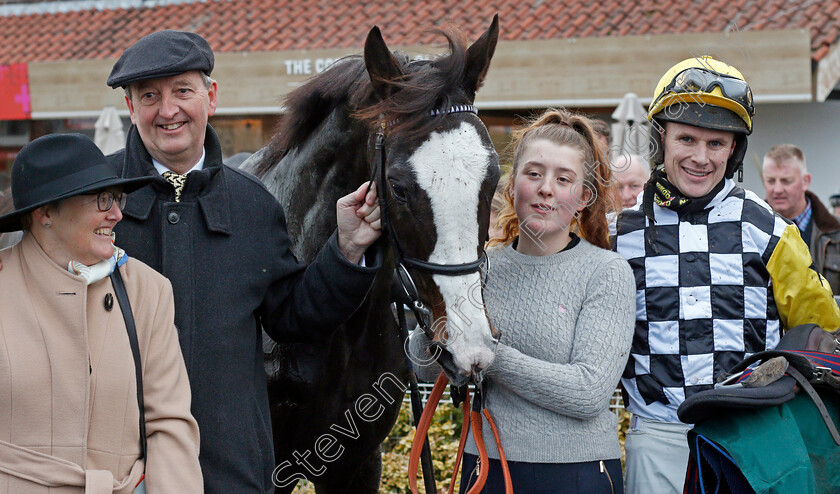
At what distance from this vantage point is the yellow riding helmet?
8.09 ft

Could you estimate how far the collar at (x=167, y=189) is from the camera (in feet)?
7.22

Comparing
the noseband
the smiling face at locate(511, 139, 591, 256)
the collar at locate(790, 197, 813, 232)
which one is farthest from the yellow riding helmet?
the collar at locate(790, 197, 813, 232)

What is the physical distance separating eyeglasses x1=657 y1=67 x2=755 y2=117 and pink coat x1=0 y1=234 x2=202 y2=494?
5.49 ft

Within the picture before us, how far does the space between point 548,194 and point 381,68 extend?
616 millimetres

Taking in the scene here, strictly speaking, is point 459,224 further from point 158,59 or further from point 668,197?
point 158,59

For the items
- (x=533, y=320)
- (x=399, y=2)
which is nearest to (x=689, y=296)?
(x=533, y=320)

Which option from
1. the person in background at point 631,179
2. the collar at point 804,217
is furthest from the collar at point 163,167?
the collar at point 804,217

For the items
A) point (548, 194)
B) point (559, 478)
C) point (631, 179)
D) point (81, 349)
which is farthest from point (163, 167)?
point (631, 179)

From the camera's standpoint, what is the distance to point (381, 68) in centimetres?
239

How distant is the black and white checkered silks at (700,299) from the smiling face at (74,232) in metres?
1.57

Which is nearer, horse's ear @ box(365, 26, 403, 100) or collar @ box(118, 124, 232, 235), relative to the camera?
collar @ box(118, 124, 232, 235)

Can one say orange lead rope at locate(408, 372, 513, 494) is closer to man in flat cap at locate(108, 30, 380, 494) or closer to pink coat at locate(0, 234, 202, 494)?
man in flat cap at locate(108, 30, 380, 494)

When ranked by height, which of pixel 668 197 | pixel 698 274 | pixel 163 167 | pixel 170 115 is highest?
pixel 170 115

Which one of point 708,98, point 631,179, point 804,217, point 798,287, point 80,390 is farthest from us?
point 804,217
